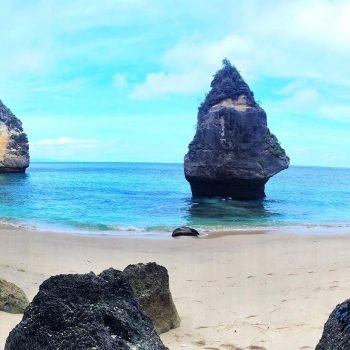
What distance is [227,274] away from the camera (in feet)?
34.6

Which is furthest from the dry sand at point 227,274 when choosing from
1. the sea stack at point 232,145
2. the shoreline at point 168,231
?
the sea stack at point 232,145

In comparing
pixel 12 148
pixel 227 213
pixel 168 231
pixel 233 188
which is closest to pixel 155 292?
pixel 168 231

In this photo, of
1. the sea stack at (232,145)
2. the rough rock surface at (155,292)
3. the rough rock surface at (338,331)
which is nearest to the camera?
the rough rock surface at (338,331)

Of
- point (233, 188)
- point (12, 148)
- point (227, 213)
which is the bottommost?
point (227, 213)

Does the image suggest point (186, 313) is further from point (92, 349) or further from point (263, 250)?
point (263, 250)

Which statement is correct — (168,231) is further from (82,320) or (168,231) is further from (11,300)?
(82,320)

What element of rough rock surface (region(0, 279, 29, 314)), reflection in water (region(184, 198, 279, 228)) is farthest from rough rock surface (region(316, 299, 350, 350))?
reflection in water (region(184, 198, 279, 228))

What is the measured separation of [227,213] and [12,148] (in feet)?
179

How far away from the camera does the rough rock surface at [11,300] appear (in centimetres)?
634

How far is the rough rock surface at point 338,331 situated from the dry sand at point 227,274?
262 cm

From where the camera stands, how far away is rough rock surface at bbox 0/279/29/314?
6336 millimetres

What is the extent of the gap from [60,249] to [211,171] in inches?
801

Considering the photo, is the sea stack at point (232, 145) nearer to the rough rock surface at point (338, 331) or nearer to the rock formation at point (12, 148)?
the rough rock surface at point (338, 331)

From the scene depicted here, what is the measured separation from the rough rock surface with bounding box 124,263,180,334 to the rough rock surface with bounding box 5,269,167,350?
2401mm
